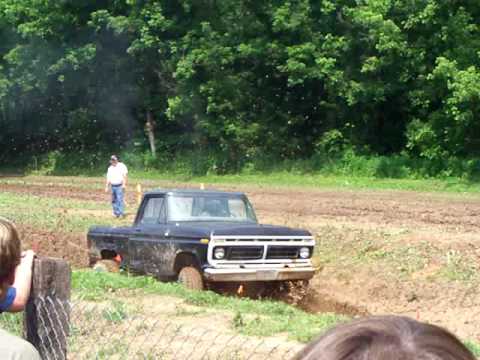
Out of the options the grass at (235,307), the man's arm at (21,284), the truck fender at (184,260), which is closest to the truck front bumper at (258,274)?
the truck fender at (184,260)

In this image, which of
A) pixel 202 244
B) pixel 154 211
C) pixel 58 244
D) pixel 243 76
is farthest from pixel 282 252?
pixel 243 76

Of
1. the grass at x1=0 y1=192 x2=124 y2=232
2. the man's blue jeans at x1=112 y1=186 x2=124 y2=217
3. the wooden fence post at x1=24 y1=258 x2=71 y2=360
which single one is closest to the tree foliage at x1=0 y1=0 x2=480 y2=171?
the grass at x1=0 y1=192 x2=124 y2=232

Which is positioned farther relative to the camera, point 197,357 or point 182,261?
point 182,261

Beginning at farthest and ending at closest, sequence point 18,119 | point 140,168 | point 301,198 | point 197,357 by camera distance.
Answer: point 18,119 → point 140,168 → point 301,198 → point 197,357

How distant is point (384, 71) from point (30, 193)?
15.7m

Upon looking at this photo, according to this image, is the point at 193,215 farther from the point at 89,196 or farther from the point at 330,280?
the point at 89,196

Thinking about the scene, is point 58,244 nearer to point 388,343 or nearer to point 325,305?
point 325,305

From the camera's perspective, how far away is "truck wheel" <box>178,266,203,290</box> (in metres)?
11.9

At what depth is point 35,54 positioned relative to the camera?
46.7m

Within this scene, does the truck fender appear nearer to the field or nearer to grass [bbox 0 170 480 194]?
the field

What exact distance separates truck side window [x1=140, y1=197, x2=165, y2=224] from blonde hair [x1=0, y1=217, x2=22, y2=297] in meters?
9.61

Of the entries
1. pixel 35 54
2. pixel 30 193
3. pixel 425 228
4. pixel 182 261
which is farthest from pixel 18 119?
pixel 182 261

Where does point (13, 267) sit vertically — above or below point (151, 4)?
below

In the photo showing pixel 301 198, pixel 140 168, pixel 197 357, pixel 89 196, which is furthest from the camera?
pixel 140 168
